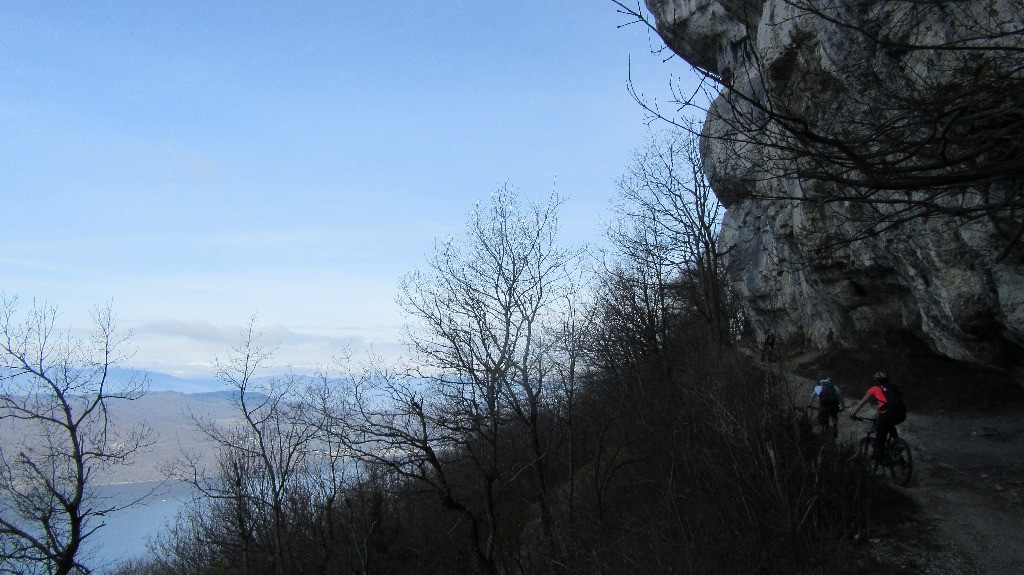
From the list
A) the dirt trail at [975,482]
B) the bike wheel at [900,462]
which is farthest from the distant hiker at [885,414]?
the dirt trail at [975,482]

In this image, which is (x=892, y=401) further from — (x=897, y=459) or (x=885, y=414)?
(x=897, y=459)

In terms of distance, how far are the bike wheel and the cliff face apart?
315cm

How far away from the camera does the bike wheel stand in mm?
10289

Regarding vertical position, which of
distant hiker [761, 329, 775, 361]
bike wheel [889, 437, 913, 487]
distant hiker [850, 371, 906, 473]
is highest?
distant hiker [761, 329, 775, 361]

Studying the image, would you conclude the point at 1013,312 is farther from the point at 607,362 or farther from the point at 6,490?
the point at 6,490

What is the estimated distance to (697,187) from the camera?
3141 cm

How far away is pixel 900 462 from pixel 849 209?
6305 millimetres

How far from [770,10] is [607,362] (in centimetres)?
1495

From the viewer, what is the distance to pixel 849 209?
14.4 meters

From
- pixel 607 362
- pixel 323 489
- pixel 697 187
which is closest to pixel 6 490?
pixel 323 489

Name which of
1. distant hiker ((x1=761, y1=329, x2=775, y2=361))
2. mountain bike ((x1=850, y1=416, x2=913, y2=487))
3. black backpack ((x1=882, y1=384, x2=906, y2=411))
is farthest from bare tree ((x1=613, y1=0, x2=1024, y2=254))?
distant hiker ((x1=761, y1=329, x2=775, y2=361))

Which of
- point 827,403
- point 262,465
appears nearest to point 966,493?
point 827,403

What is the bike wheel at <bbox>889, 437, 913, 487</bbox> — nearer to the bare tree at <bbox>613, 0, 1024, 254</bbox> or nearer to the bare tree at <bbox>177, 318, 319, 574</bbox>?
the bare tree at <bbox>613, 0, 1024, 254</bbox>

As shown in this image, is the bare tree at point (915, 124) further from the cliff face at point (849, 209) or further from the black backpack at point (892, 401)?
the black backpack at point (892, 401)
